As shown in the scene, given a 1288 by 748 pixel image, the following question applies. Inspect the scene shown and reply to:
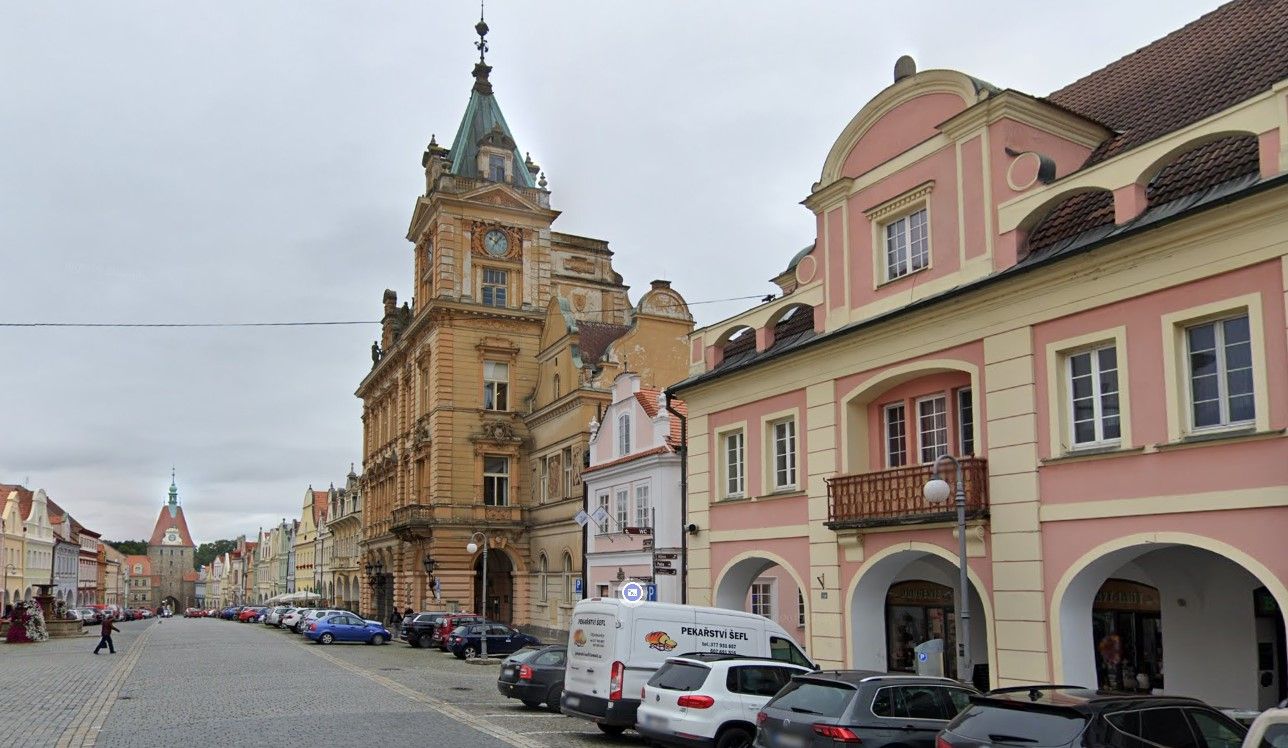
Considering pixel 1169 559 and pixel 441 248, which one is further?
pixel 441 248

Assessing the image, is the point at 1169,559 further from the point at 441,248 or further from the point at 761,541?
the point at 441,248

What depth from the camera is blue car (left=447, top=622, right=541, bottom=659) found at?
119 ft

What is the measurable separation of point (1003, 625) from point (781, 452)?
23.0 ft

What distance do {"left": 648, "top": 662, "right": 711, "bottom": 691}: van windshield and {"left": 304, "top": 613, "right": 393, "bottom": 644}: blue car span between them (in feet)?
108

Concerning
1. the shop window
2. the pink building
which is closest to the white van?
the pink building

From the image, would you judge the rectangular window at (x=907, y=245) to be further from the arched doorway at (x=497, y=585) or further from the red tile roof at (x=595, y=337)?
the arched doorway at (x=497, y=585)

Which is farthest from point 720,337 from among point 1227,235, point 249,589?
point 249,589

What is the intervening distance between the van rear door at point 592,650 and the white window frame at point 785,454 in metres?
5.65

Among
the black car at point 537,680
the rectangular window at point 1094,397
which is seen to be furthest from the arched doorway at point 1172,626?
the black car at point 537,680

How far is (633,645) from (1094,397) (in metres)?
7.58

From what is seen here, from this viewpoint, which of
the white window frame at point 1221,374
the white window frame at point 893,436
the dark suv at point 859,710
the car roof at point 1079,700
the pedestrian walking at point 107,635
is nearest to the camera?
the car roof at point 1079,700

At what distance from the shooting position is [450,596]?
5144 cm

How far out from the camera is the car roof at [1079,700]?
9719 mm

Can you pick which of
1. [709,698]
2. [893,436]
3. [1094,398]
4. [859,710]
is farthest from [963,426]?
[859,710]
